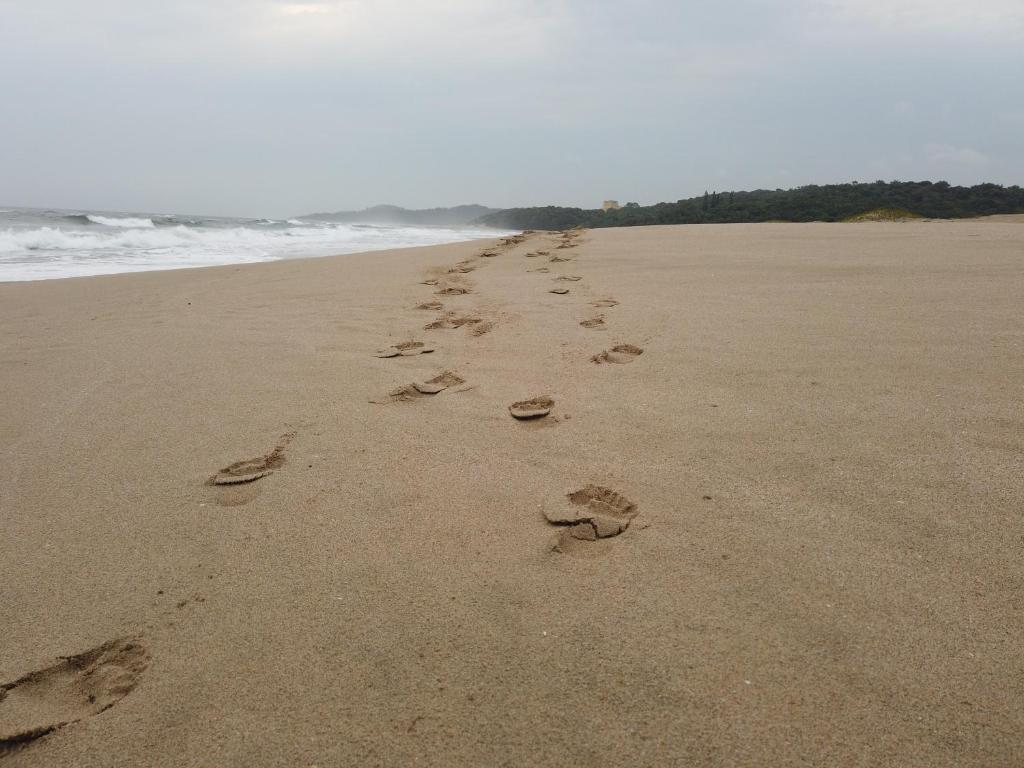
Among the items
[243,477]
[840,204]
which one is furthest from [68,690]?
[840,204]

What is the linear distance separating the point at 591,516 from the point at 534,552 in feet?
0.63

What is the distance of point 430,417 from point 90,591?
108cm

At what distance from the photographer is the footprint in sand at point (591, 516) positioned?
1.37m

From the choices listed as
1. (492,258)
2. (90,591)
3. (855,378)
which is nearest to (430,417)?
(90,591)

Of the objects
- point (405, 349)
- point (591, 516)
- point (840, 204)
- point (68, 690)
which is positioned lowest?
point (68, 690)

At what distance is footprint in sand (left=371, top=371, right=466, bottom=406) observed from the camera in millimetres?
2270

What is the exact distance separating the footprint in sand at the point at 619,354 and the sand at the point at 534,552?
0.05m

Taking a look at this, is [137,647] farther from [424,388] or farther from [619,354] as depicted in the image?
[619,354]

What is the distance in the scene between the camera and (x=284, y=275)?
553cm

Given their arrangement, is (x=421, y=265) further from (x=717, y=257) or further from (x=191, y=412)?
(x=191, y=412)

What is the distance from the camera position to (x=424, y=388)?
2336 mm

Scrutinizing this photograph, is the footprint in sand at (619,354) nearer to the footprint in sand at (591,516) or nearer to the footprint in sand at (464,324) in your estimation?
the footprint in sand at (464,324)

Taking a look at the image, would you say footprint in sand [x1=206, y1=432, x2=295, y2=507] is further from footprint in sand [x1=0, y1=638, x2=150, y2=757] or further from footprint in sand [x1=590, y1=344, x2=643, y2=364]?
footprint in sand [x1=590, y1=344, x2=643, y2=364]

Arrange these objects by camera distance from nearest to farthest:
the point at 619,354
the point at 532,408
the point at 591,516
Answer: the point at 591,516, the point at 532,408, the point at 619,354
